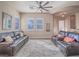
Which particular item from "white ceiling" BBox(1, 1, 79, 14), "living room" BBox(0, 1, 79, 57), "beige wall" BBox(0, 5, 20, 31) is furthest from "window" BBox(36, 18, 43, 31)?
"beige wall" BBox(0, 5, 20, 31)

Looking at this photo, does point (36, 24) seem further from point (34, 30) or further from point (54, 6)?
point (54, 6)

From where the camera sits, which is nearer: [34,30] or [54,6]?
[34,30]

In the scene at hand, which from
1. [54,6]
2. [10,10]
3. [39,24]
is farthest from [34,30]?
[54,6]

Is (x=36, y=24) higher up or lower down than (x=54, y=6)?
lower down

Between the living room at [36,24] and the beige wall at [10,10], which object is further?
the beige wall at [10,10]

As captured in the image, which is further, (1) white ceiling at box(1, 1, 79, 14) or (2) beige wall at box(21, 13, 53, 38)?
(2) beige wall at box(21, 13, 53, 38)

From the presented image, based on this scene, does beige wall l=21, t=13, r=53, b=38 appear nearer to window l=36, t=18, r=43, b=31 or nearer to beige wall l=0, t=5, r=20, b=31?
window l=36, t=18, r=43, b=31

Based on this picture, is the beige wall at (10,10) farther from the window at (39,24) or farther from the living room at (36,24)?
the window at (39,24)

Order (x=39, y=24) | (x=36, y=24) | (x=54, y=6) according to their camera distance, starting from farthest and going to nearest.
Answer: (x=54, y=6) < (x=39, y=24) < (x=36, y=24)

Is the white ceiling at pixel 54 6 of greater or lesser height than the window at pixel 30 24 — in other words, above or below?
above

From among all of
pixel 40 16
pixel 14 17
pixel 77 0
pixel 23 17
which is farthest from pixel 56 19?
pixel 14 17

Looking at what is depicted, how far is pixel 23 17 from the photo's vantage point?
378 centimetres

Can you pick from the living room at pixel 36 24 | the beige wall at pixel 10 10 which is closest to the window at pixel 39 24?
the living room at pixel 36 24

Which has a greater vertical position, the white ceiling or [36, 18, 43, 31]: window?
the white ceiling
